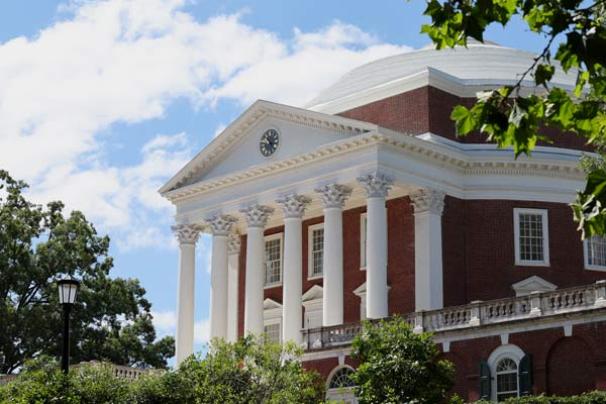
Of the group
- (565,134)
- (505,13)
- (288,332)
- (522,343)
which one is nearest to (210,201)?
(288,332)

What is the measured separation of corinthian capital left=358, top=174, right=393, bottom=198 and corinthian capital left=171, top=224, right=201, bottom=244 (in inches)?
483

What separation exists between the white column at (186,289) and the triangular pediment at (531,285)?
620 inches

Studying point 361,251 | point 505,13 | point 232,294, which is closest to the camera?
point 505,13

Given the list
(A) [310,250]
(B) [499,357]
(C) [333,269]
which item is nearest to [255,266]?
(A) [310,250]

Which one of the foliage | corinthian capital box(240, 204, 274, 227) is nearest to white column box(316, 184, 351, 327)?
corinthian capital box(240, 204, 274, 227)

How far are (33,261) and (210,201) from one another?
20.6 metres

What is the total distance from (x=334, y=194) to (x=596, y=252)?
42.4ft

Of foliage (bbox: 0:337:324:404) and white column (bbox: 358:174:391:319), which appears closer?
foliage (bbox: 0:337:324:404)

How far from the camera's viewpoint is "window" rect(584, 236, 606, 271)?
55125 mm

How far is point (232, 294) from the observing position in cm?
6134

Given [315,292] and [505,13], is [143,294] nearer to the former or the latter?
[315,292]

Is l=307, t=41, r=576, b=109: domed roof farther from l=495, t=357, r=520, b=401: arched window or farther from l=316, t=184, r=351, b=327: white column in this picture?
l=495, t=357, r=520, b=401: arched window

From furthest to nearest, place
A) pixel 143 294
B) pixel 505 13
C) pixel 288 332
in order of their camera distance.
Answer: pixel 143 294 → pixel 288 332 → pixel 505 13

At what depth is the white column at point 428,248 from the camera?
5106 cm
